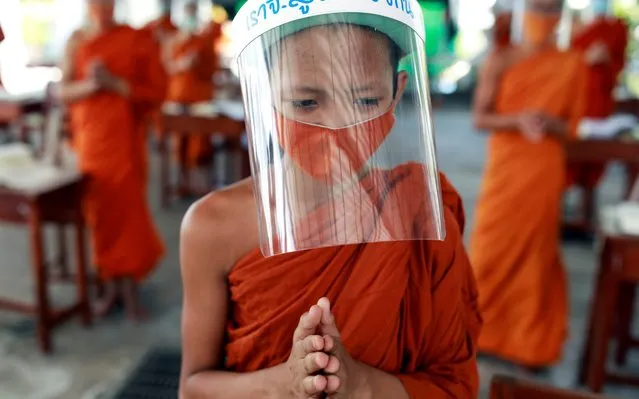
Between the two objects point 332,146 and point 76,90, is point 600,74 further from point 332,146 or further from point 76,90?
point 332,146

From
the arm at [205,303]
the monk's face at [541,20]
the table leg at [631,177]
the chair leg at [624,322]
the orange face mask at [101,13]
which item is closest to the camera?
the arm at [205,303]

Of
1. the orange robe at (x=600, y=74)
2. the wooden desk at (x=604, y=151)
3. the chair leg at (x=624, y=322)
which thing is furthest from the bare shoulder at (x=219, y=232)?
the orange robe at (x=600, y=74)

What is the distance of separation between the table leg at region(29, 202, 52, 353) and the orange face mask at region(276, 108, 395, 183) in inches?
86.2

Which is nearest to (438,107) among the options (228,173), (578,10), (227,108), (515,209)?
(578,10)

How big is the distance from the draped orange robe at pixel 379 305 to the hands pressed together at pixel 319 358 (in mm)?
89

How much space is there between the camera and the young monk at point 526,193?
2.50m

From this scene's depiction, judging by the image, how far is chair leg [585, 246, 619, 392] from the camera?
224 cm

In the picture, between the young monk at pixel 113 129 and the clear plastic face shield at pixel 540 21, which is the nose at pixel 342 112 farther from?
the young monk at pixel 113 129

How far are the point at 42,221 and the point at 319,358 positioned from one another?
2.34 m

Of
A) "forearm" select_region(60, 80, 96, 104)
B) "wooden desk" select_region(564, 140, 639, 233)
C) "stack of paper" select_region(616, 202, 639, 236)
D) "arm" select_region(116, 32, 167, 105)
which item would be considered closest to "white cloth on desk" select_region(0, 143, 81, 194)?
"forearm" select_region(60, 80, 96, 104)

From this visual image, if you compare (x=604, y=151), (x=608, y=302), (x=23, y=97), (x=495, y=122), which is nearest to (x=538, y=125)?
(x=495, y=122)

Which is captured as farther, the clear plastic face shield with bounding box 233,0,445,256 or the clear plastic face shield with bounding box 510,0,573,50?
the clear plastic face shield with bounding box 510,0,573,50

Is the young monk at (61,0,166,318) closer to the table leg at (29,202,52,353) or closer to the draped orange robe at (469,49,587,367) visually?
the table leg at (29,202,52,353)

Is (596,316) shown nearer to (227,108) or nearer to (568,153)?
(568,153)
